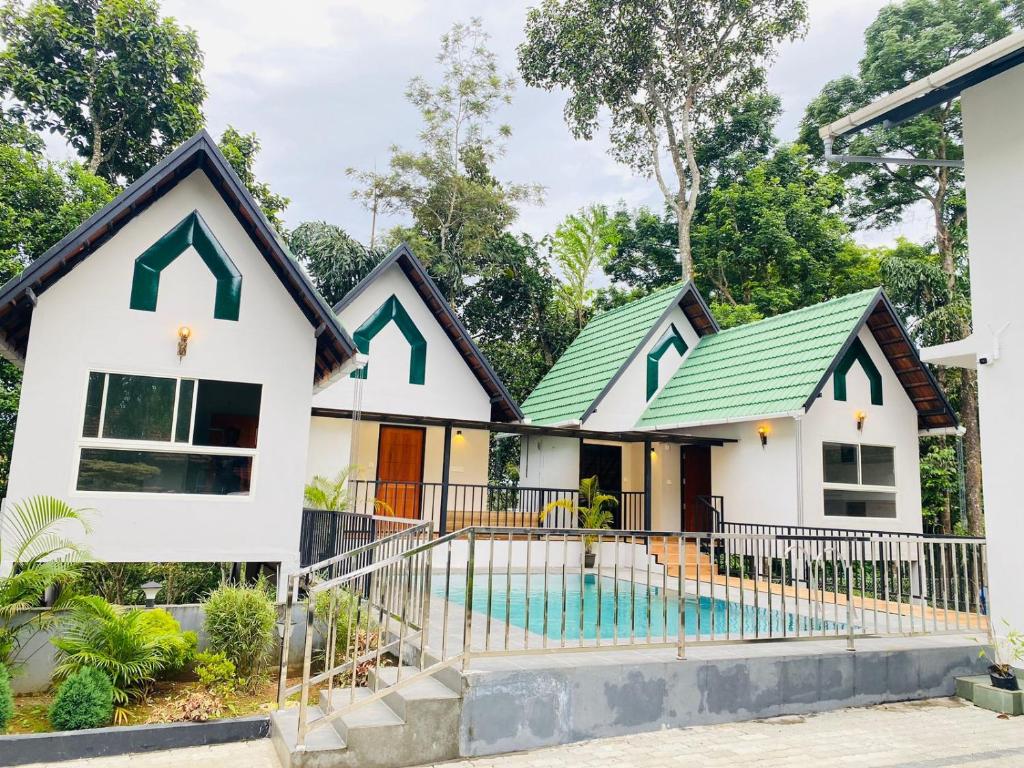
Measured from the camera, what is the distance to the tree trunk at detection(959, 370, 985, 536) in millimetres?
18359

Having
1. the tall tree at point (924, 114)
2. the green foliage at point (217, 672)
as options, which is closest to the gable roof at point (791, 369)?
the tall tree at point (924, 114)

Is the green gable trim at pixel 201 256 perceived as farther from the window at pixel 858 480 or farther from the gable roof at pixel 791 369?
the window at pixel 858 480

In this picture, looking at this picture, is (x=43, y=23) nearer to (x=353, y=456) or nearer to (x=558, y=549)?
(x=353, y=456)

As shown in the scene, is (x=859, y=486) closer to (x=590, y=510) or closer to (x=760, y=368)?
(x=760, y=368)

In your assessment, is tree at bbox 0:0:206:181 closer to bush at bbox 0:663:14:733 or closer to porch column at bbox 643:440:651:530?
porch column at bbox 643:440:651:530

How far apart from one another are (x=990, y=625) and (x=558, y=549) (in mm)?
8504

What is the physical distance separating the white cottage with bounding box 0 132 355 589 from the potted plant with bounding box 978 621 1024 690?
7811mm

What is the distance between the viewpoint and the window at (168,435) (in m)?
8.48

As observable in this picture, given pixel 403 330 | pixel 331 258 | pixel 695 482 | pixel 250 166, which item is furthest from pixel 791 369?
pixel 250 166

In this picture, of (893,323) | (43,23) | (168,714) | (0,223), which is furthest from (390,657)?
(43,23)

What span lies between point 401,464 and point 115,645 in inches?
401

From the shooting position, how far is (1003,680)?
23.3 ft

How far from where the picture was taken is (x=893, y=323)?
15.0 metres

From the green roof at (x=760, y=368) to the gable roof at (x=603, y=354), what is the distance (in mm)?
1281
